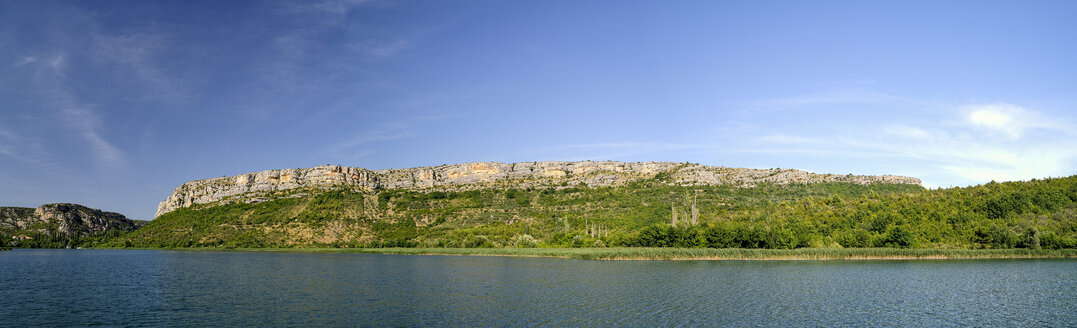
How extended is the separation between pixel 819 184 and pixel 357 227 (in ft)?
381

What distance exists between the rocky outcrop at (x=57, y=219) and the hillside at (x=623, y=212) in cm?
3049

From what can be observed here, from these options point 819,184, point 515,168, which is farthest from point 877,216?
point 515,168

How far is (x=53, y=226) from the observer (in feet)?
529

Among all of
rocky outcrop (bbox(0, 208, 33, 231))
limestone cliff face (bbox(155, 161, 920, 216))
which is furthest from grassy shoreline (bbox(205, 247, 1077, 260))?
rocky outcrop (bbox(0, 208, 33, 231))

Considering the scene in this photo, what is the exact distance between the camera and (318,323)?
25672mm

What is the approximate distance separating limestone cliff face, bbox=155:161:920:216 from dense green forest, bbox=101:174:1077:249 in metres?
6.54

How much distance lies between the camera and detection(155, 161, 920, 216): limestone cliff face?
155 meters

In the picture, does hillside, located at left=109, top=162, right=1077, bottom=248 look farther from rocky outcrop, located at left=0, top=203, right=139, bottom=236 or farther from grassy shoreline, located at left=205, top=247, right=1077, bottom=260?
rocky outcrop, located at left=0, top=203, right=139, bottom=236

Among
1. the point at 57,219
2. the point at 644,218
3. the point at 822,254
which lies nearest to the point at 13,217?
the point at 57,219

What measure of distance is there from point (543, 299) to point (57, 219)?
638 ft

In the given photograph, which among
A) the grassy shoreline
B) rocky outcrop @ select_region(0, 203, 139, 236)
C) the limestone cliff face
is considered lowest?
Answer: the grassy shoreline

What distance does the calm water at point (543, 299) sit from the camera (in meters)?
26.7

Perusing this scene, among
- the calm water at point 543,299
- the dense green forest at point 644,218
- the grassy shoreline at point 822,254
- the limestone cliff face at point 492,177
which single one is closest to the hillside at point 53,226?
the dense green forest at point 644,218

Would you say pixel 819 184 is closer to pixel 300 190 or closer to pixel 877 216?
pixel 877 216
